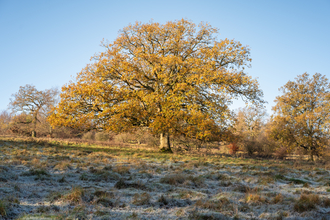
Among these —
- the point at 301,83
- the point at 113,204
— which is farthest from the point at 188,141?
the point at 113,204

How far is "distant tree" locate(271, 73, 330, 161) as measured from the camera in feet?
76.7

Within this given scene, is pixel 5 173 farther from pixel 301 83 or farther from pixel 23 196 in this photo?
pixel 301 83

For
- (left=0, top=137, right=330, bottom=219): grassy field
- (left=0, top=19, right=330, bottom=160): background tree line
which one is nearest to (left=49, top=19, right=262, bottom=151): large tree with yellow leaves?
(left=0, top=19, right=330, bottom=160): background tree line

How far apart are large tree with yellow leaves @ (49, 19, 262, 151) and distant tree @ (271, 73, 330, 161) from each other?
9.64 metres

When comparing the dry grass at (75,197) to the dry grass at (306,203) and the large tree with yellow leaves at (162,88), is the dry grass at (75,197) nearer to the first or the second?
the dry grass at (306,203)

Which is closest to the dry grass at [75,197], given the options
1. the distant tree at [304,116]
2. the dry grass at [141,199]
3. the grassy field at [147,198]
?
the grassy field at [147,198]

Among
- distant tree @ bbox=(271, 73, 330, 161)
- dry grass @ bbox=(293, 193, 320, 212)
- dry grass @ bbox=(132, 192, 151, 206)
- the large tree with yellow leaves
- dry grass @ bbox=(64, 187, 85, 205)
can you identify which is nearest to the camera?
dry grass @ bbox=(64, 187, 85, 205)

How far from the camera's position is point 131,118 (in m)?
17.6

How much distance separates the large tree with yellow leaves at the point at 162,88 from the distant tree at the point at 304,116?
9.64 m

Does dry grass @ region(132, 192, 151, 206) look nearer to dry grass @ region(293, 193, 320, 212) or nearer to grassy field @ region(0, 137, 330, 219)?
grassy field @ region(0, 137, 330, 219)

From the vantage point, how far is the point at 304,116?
23859mm

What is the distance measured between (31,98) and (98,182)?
1364 inches

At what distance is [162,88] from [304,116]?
15.8 m

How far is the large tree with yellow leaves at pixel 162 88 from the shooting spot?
1616cm
